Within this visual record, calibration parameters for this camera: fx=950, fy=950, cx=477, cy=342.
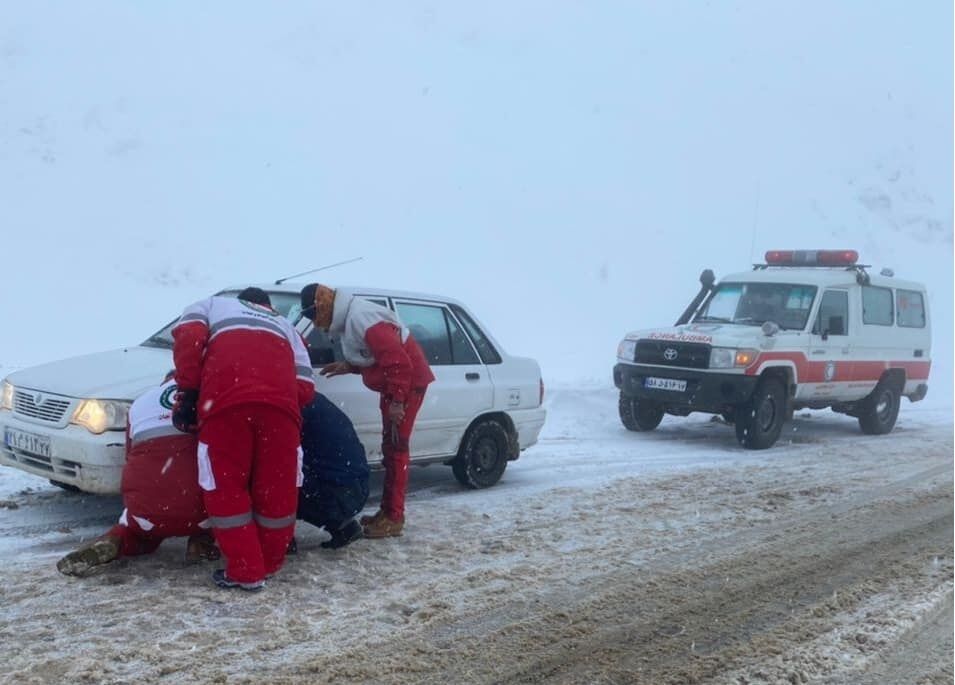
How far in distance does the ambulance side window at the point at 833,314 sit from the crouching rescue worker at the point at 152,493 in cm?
798

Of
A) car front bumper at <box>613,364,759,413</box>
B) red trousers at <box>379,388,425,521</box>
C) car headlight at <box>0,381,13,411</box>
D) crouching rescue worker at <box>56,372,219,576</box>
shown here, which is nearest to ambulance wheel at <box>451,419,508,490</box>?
red trousers at <box>379,388,425,521</box>

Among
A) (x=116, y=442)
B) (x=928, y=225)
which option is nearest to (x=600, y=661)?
(x=116, y=442)

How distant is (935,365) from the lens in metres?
19.4

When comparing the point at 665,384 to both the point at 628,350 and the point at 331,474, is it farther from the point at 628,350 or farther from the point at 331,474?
the point at 331,474

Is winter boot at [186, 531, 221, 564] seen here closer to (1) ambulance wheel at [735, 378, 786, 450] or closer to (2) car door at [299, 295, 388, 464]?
(2) car door at [299, 295, 388, 464]

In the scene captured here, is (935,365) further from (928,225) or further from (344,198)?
(344,198)

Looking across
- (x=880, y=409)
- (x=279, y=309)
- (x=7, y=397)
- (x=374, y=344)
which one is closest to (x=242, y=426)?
(x=374, y=344)

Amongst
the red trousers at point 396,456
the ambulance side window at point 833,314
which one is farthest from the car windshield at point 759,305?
the red trousers at point 396,456

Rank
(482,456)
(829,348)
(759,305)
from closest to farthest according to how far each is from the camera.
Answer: (482,456), (829,348), (759,305)

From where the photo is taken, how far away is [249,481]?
486cm

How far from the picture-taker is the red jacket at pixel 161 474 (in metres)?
4.86

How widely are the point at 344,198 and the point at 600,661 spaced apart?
1792 cm

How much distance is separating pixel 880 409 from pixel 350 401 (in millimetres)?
8154

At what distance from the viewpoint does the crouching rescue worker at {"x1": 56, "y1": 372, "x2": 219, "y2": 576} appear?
4859 mm
